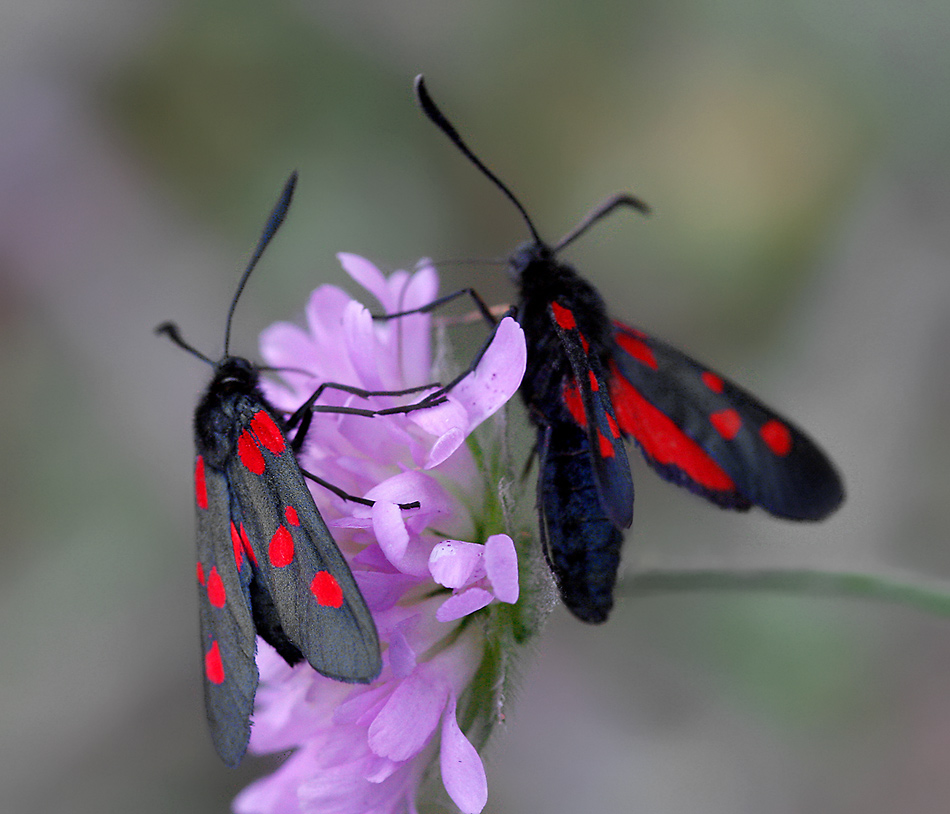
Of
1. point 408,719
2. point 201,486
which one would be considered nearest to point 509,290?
point 201,486

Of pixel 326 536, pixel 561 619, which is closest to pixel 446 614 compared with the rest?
pixel 326 536

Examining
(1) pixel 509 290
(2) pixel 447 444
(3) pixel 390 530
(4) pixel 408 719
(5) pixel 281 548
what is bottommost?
(4) pixel 408 719

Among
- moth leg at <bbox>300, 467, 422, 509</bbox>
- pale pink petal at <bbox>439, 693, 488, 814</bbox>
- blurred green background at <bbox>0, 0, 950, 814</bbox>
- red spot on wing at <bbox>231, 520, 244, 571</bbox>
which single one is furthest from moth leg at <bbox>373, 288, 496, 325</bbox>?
blurred green background at <bbox>0, 0, 950, 814</bbox>

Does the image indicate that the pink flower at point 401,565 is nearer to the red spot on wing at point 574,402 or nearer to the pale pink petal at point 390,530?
the pale pink petal at point 390,530

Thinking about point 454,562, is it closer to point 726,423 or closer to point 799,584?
point 726,423

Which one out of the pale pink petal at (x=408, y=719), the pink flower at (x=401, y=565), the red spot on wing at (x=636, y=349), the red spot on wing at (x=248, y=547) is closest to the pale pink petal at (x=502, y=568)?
the pink flower at (x=401, y=565)

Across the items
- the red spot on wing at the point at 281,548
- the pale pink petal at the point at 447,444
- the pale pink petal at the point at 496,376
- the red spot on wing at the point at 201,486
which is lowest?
the red spot on wing at the point at 201,486

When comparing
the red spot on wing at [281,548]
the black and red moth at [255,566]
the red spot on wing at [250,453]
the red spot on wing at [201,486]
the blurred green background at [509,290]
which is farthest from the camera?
the blurred green background at [509,290]
